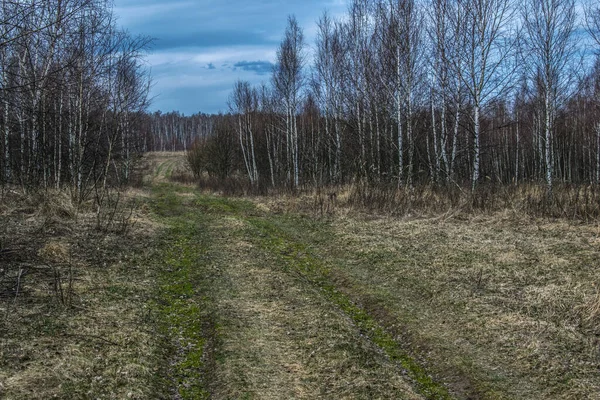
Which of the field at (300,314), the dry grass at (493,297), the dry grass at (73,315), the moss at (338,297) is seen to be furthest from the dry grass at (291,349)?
the dry grass at (73,315)

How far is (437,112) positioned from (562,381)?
23137 mm

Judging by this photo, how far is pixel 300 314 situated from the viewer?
599 cm

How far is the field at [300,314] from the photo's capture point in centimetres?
415

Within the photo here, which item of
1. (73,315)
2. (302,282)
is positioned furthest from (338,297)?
(73,315)

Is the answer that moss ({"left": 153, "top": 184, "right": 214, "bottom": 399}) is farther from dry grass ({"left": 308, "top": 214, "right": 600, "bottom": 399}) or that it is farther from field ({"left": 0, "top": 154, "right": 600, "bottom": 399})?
dry grass ({"left": 308, "top": 214, "right": 600, "bottom": 399})

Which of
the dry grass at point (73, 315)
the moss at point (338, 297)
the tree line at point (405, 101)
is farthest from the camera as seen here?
the tree line at point (405, 101)

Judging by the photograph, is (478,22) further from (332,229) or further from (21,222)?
(21,222)

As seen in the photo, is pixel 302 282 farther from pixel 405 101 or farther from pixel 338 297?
pixel 405 101

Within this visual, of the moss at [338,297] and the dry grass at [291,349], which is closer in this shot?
the dry grass at [291,349]

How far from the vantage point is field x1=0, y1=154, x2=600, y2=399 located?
163 inches

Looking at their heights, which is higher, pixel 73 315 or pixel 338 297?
pixel 73 315

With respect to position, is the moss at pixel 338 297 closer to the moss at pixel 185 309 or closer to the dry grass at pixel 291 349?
the dry grass at pixel 291 349

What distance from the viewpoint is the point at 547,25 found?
1889cm

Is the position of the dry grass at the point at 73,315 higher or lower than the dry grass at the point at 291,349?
higher
